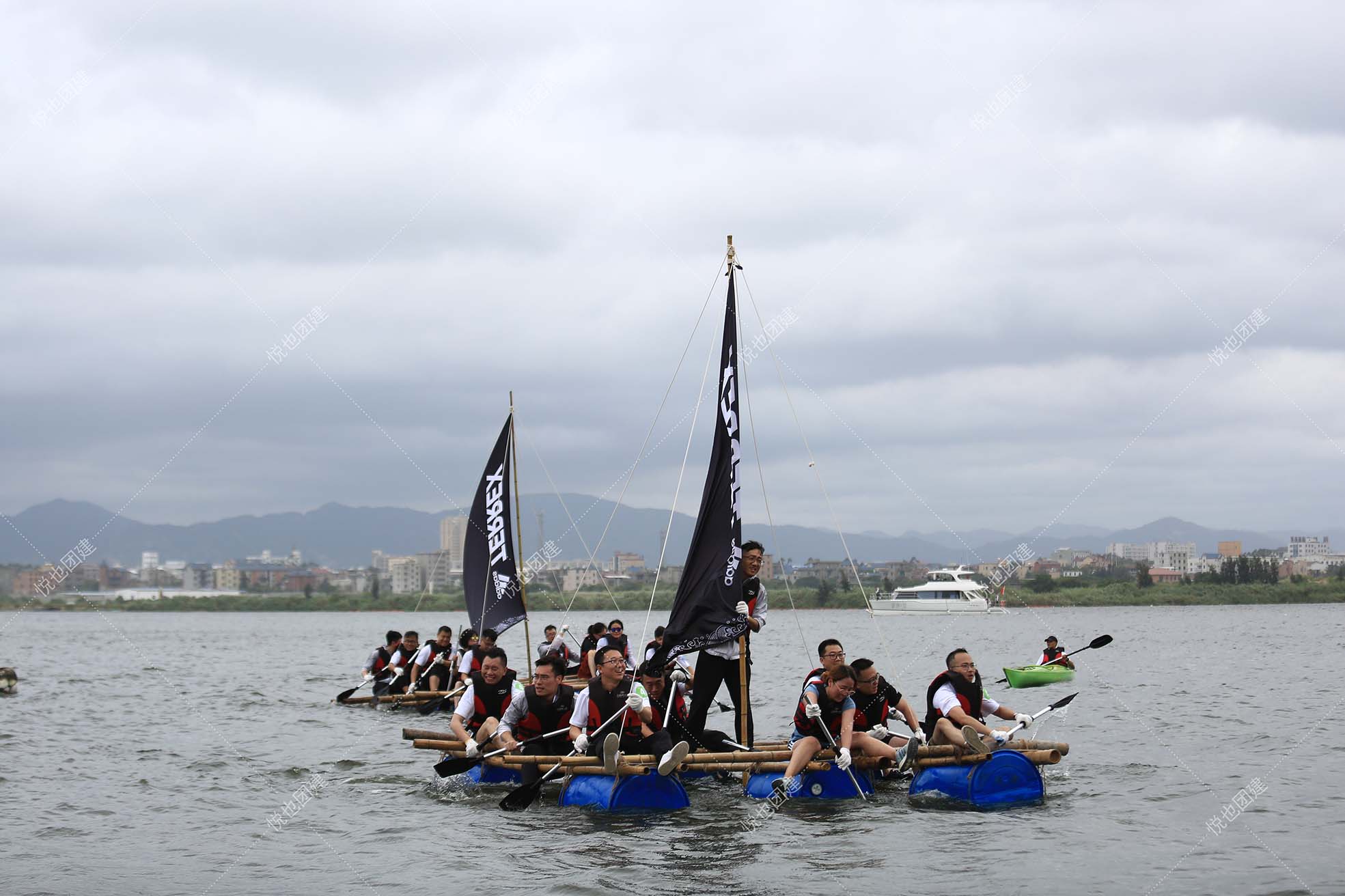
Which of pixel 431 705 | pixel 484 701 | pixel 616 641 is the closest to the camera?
pixel 484 701

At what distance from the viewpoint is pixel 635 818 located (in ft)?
50.9

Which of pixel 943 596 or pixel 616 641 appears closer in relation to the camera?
pixel 616 641

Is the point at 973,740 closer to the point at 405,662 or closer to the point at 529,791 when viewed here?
the point at 529,791

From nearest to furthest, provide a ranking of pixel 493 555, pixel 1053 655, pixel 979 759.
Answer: pixel 979 759 < pixel 493 555 < pixel 1053 655

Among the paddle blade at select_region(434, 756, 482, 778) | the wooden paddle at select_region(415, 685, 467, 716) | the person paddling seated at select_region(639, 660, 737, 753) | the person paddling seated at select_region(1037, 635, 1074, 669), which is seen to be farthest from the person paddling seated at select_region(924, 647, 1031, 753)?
the person paddling seated at select_region(1037, 635, 1074, 669)

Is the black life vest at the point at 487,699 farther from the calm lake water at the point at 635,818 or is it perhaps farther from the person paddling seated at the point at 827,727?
the person paddling seated at the point at 827,727

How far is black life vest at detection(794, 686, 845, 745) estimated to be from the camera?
1549cm

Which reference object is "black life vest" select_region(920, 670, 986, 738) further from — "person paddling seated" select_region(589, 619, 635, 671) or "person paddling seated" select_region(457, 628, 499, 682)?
"person paddling seated" select_region(457, 628, 499, 682)

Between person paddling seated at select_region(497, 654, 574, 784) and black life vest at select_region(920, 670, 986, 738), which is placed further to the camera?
person paddling seated at select_region(497, 654, 574, 784)

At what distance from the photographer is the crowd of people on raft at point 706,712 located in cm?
1547

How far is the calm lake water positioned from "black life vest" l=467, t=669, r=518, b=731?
100cm

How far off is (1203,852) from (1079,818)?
6.43ft

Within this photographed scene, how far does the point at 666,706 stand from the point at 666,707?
31mm

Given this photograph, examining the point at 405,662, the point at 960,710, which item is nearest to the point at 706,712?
the point at 960,710
